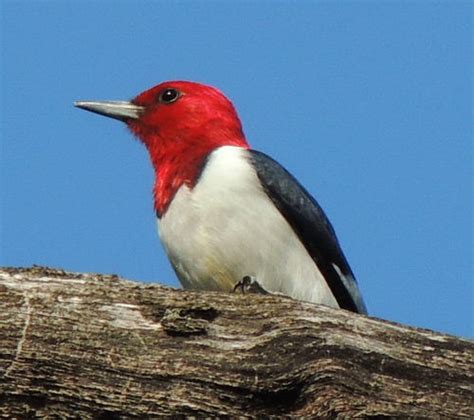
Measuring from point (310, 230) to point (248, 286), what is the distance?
1.07 metres

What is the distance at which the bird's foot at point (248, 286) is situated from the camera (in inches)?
271

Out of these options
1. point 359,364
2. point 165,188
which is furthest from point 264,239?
point 359,364

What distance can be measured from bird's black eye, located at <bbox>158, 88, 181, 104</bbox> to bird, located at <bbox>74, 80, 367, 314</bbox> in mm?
687

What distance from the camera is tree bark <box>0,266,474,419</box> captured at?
4930 mm

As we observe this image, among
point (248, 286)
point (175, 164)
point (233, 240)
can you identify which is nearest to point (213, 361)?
point (248, 286)

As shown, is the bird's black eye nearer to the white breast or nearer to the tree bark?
the white breast

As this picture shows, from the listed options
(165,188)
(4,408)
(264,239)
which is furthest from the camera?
(165,188)

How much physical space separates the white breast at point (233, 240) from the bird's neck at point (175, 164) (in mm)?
116

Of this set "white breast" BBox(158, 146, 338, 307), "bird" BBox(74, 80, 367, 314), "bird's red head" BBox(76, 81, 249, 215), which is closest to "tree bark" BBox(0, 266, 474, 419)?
"bird" BBox(74, 80, 367, 314)

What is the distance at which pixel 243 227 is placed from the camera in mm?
7492

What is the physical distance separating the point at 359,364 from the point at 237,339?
568mm

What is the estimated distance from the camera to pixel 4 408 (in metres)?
4.96

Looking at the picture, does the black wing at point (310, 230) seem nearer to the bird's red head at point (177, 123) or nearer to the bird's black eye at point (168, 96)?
the bird's red head at point (177, 123)

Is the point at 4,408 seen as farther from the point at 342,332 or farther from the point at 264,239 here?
the point at 264,239
